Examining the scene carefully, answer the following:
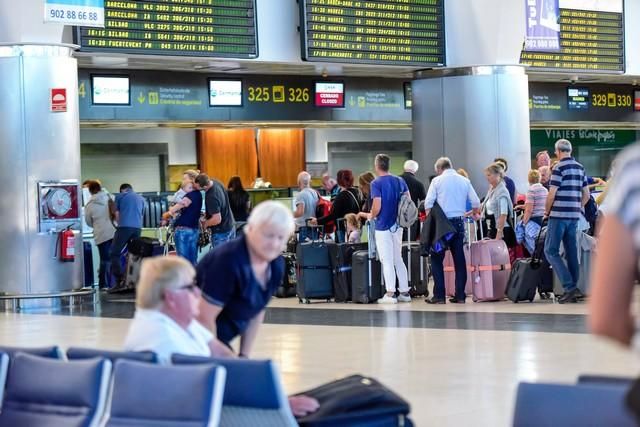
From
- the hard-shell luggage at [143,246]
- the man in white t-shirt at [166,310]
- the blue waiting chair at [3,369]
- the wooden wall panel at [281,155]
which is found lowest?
the hard-shell luggage at [143,246]

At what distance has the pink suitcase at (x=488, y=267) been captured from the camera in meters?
13.7

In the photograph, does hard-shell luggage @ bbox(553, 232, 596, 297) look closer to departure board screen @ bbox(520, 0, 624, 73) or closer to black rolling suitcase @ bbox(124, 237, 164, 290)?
black rolling suitcase @ bbox(124, 237, 164, 290)

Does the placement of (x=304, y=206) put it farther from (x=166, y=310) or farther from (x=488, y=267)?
(x=166, y=310)

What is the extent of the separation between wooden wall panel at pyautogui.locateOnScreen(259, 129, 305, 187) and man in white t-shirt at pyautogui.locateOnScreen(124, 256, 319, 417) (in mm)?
19868

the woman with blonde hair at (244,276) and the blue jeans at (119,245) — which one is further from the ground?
the woman with blonde hair at (244,276)

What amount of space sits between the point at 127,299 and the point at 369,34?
493 centimetres

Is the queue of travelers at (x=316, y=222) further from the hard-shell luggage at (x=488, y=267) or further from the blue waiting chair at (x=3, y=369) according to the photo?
the blue waiting chair at (x=3, y=369)

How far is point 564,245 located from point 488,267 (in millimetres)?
980

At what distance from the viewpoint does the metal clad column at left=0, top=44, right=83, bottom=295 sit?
49.3 feet

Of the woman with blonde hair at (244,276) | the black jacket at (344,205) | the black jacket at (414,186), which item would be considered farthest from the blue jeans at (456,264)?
the woman with blonde hair at (244,276)

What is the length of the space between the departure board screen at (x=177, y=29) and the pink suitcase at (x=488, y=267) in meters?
4.58

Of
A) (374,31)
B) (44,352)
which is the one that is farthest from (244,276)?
(374,31)

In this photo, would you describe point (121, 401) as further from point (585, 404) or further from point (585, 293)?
point (585, 293)

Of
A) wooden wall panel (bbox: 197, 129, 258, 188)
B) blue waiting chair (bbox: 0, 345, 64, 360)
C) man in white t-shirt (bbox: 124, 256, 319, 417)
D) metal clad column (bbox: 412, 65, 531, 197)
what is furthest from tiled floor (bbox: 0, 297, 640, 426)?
wooden wall panel (bbox: 197, 129, 258, 188)
